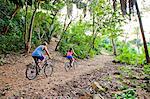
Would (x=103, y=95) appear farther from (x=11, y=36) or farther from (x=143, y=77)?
(x=11, y=36)

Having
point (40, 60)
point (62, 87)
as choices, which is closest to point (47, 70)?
point (40, 60)

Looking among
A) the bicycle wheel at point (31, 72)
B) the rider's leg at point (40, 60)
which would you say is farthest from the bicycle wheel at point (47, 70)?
the bicycle wheel at point (31, 72)

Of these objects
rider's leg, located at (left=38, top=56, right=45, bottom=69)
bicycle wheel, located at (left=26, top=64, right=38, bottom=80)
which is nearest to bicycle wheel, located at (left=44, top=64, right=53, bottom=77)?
rider's leg, located at (left=38, top=56, right=45, bottom=69)

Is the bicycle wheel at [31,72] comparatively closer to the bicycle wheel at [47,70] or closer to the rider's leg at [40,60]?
the rider's leg at [40,60]

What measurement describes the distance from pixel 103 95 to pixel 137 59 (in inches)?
500

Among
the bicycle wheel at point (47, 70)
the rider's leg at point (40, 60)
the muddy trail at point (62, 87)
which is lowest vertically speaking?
the muddy trail at point (62, 87)

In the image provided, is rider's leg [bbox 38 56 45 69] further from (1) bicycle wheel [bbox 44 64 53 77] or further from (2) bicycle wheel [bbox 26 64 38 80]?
(1) bicycle wheel [bbox 44 64 53 77]

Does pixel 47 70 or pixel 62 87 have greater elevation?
pixel 47 70

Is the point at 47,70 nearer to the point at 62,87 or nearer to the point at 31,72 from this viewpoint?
the point at 31,72

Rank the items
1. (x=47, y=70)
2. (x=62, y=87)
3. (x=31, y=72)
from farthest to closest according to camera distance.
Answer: (x=47, y=70), (x=31, y=72), (x=62, y=87)

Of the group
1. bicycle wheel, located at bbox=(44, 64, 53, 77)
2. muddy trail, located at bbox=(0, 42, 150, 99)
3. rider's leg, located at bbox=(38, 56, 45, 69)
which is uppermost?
rider's leg, located at bbox=(38, 56, 45, 69)

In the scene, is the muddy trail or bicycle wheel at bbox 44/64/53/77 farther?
bicycle wheel at bbox 44/64/53/77

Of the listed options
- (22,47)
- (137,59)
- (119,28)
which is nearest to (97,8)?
(119,28)

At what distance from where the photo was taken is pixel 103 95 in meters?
9.21
